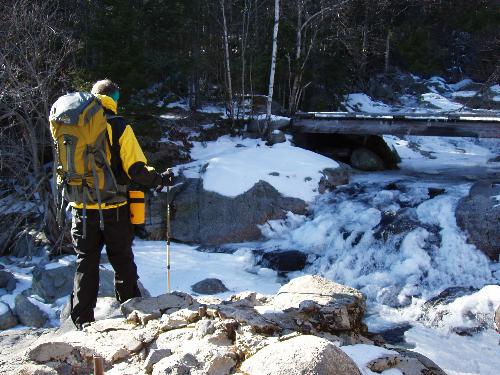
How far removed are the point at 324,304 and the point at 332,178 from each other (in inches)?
316

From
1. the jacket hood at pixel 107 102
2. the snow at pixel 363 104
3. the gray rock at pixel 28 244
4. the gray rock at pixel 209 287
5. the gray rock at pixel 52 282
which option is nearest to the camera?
the jacket hood at pixel 107 102

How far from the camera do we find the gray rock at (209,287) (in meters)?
7.54

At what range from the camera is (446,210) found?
30.1 feet

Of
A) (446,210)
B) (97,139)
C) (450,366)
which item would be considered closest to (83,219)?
(97,139)

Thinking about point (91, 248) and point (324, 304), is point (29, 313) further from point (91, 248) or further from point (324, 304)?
point (324, 304)

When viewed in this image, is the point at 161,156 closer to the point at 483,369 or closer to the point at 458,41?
the point at 483,369

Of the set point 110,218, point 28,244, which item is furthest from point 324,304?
point 28,244

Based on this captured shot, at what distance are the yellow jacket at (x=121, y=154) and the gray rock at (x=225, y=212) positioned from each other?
20.0 ft

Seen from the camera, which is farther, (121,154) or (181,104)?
(181,104)

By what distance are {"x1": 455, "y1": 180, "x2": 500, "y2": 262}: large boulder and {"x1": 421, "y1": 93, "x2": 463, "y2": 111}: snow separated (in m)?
15.2

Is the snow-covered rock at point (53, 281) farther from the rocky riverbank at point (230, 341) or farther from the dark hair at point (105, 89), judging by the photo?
the dark hair at point (105, 89)

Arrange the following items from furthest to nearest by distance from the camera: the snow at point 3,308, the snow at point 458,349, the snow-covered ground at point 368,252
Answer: the snow at point 3,308 < the snow-covered ground at point 368,252 < the snow at point 458,349

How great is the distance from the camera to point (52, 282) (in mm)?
7422

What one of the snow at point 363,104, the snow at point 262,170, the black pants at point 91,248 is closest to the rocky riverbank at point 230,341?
the black pants at point 91,248
